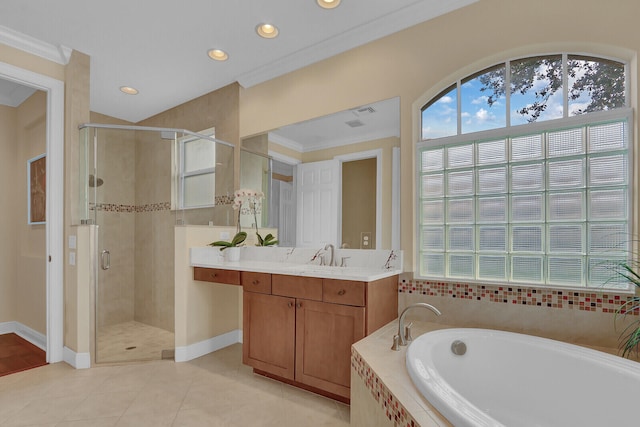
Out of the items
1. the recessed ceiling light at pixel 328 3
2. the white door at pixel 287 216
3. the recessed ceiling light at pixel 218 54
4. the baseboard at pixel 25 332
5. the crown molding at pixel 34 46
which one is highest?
the recessed ceiling light at pixel 328 3

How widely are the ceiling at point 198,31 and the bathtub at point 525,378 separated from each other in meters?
2.06

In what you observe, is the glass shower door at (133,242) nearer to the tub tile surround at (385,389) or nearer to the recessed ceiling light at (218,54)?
the recessed ceiling light at (218,54)

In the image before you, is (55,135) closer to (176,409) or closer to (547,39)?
(176,409)

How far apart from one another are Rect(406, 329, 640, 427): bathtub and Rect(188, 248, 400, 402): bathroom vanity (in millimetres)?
423

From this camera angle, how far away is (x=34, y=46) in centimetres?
264

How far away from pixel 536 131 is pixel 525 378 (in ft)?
4.45

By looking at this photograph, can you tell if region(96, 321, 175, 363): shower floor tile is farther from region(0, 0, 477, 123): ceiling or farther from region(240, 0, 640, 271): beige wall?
region(0, 0, 477, 123): ceiling

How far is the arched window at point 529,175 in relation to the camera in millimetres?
1772

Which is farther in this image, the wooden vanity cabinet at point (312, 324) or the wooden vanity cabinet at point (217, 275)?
the wooden vanity cabinet at point (217, 275)

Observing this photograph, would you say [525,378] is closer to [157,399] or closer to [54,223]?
[157,399]

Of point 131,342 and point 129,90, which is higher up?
point 129,90

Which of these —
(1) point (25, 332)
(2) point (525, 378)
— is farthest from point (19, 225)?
(2) point (525, 378)

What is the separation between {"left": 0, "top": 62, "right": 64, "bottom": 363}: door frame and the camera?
2.72 metres

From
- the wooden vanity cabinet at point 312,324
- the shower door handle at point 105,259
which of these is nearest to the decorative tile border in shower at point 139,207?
the shower door handle at point 105,259
